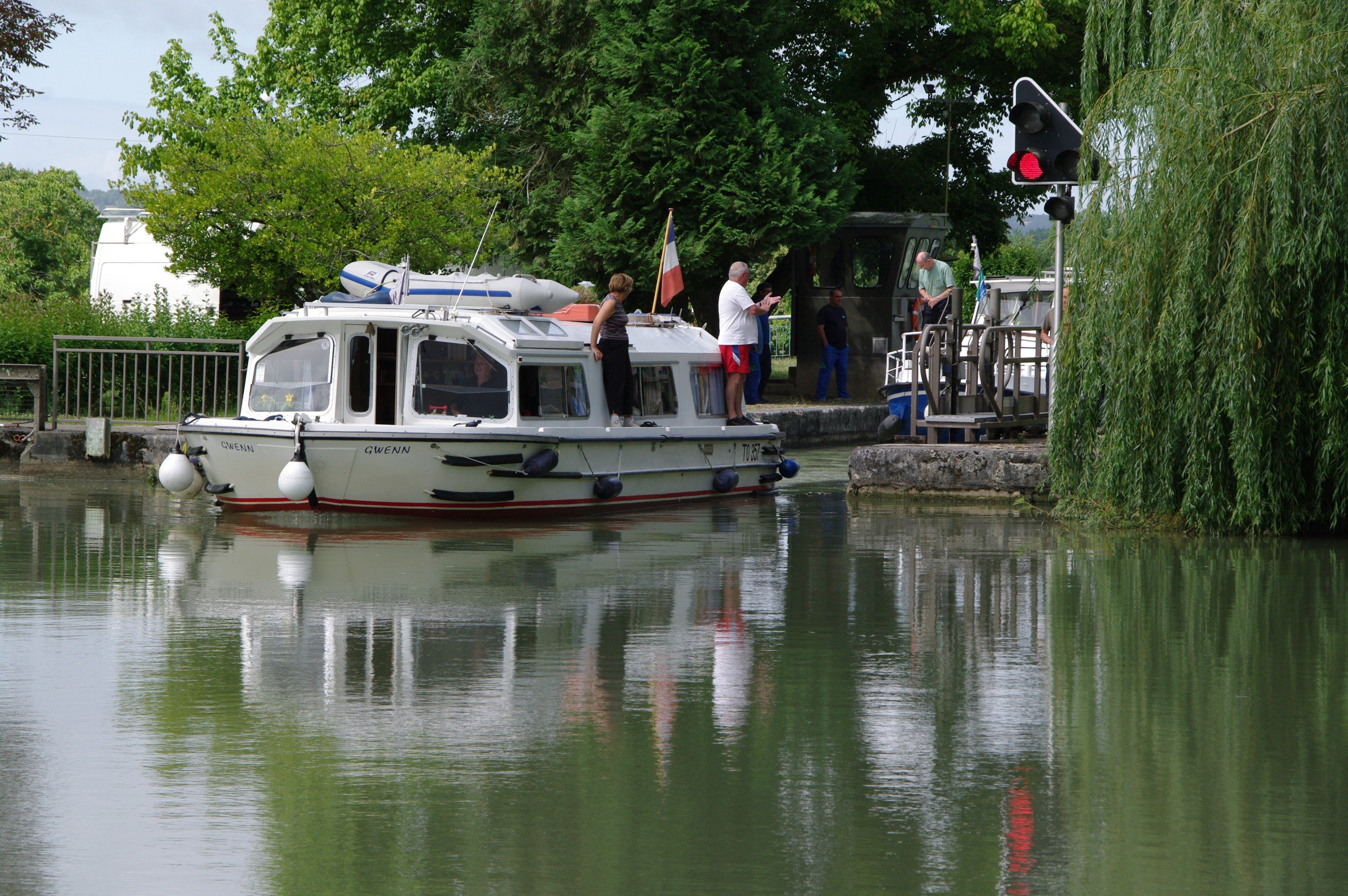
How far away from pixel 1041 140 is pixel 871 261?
47.4 ft

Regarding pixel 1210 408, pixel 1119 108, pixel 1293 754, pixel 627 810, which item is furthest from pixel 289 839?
pixel 1119 108

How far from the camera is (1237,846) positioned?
16.7ft

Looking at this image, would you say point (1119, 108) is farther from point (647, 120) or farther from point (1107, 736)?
point (647, 120)

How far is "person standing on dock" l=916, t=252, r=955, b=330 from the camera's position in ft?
77.4

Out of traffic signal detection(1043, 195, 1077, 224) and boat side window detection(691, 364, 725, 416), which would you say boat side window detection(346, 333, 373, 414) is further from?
traffic signal detection(1043, 195, 1077, 224)

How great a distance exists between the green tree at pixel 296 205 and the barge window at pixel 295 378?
21.1 feet

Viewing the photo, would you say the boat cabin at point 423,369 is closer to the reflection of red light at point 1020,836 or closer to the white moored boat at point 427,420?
the white moored boat at point 427,420

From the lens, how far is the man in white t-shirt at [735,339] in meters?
17.5

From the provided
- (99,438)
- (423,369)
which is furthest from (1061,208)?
(99,438)

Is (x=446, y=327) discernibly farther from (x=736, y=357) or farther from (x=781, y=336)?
(x=781, y=336)

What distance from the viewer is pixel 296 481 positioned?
44.8 ft

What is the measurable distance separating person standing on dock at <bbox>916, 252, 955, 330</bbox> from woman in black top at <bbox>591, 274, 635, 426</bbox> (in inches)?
338

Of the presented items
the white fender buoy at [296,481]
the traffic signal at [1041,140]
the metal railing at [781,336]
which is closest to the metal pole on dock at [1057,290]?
the traffic signal at [1041,140]

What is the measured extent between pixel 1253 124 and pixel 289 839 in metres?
9.98
